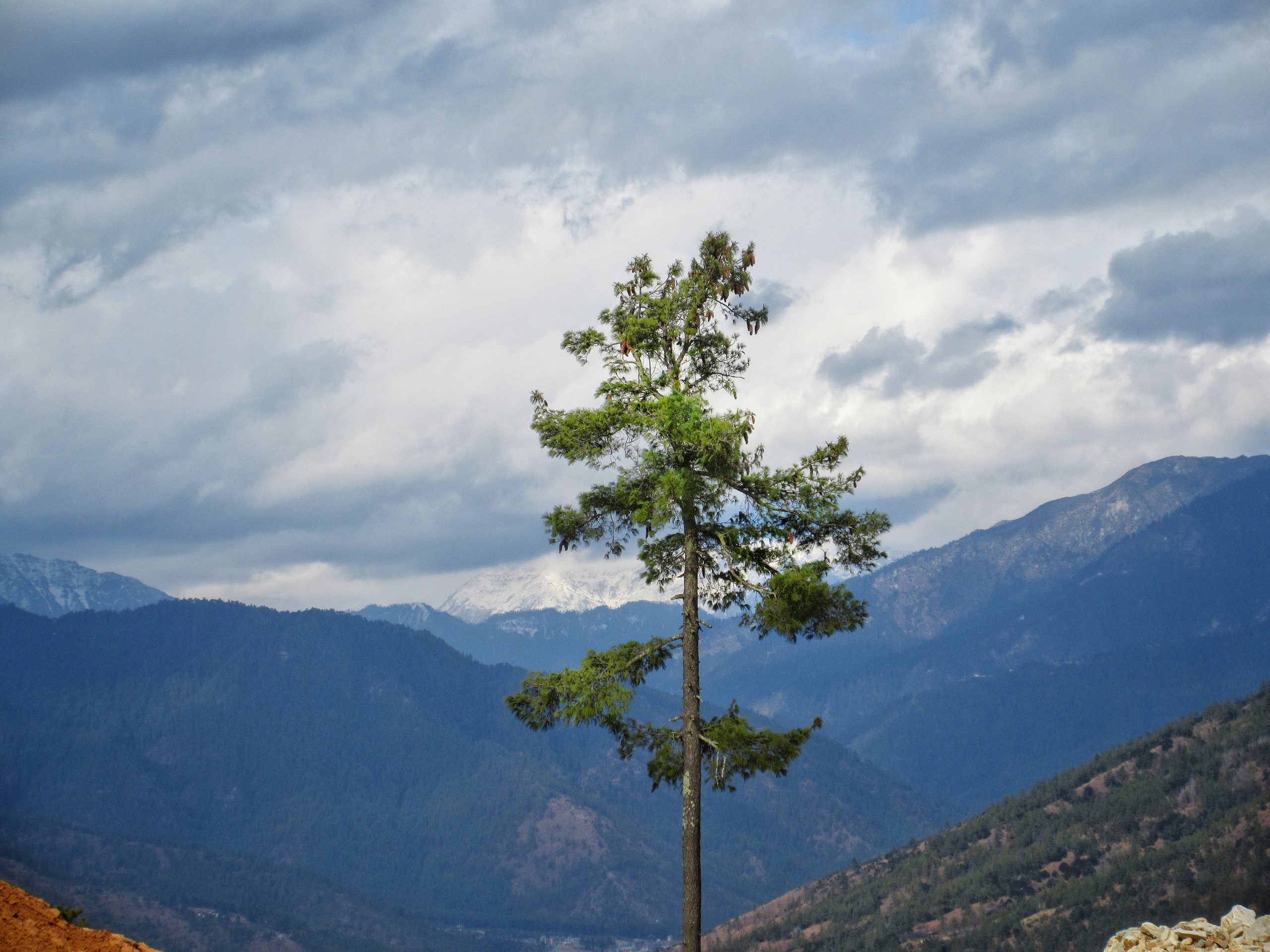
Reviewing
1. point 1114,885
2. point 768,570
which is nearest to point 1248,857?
point 1114,885

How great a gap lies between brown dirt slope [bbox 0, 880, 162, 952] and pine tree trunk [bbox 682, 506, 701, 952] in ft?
Result: 34.9

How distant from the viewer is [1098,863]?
15488cm

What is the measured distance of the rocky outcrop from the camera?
2484 cm

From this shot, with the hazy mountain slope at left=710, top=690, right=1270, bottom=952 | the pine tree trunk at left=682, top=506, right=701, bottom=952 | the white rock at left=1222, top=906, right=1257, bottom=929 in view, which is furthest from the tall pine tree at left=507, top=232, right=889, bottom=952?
the hazy mountain slope at left=710, top=690, right=1270, bottom=952

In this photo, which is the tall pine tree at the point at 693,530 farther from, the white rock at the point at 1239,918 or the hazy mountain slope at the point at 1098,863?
the hazy mountain slope at the point at 1098,863

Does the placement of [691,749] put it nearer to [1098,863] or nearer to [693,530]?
[693,530]

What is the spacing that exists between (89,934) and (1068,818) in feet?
608

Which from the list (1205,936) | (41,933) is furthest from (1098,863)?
(41,933)

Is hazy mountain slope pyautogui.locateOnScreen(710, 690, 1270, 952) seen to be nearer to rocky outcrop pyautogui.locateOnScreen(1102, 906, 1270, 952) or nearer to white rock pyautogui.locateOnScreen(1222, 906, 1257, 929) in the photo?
white rock pyautogui.locateOnScreen(1222, 906, 1257, 929)

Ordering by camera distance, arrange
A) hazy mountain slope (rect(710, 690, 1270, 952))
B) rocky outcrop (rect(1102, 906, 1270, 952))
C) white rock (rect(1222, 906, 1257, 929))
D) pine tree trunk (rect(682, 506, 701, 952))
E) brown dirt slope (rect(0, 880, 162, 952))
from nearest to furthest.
→ brown dirt slope (rect(0, 880, 162, 952)) → pine tree trunk (rect(682, 506, 701, 952)) → rocky outcrop (rect(1102, 906, 1270, 952)) → white rock (rect(1222, 906, 1257, 929)) → hazy mountain slope (rect(710, 690, 1270, 952))

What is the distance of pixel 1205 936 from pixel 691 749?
13.0 meters

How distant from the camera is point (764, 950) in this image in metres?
192

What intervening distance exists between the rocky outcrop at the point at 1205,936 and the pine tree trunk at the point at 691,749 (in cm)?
1063

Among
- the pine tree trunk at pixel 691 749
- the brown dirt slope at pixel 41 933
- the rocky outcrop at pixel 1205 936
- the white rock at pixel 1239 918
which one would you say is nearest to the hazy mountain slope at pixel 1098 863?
the white rock at pixel 1239 918
